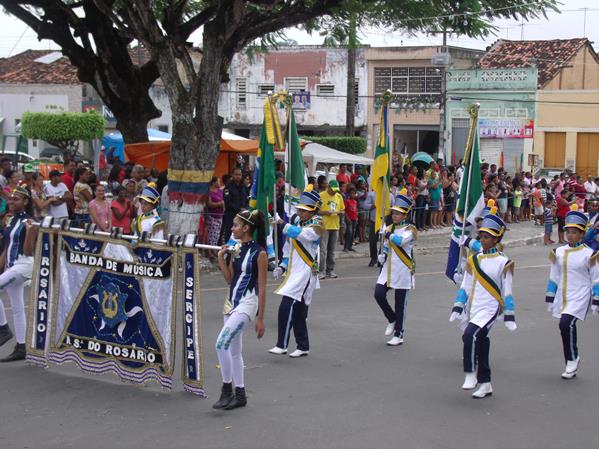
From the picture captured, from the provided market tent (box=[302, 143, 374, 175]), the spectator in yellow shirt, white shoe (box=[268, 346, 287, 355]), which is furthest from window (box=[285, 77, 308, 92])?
white shoe (box=[268, 346, 287, 355])

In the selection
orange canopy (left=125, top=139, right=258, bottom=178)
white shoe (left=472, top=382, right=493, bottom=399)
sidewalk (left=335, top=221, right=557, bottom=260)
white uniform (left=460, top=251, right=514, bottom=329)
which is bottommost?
sidewalk (left=335, top=221, right=557, bottom=260)

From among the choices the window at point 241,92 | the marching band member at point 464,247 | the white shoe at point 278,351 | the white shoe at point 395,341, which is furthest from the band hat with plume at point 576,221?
the window at point 241,92

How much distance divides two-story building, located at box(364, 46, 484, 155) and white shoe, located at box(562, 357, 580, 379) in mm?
35072

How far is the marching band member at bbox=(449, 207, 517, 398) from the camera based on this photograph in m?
8.45

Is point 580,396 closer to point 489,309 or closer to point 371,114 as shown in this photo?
point 489,309

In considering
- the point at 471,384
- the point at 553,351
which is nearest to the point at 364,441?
the point at 471,384

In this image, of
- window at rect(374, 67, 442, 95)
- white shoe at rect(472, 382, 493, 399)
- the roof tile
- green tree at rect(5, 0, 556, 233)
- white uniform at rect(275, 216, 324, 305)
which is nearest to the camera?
white shoe at rect(472, 382, 493, 399)

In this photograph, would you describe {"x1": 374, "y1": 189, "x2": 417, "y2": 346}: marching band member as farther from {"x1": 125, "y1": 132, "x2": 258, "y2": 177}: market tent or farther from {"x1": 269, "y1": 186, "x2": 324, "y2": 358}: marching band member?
{"x1": 125, "y1": 132, "x2": 258, "y2": 177}: market tent

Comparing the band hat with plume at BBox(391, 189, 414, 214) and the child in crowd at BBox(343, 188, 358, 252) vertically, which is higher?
the band hat with plume at BBox(391, 189, 414, 214)

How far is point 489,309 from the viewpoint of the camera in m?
8.52

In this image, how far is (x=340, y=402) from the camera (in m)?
8.09

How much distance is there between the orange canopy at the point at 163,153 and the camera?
63.3 ft

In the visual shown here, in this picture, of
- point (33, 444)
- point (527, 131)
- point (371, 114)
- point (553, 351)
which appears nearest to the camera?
point (33, 444)

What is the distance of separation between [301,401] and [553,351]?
3951 mm
